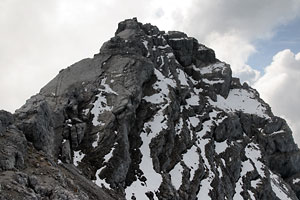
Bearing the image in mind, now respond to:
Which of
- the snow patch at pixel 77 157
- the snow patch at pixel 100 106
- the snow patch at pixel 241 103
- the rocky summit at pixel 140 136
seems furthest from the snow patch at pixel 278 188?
the snow patch at pixel 77 157

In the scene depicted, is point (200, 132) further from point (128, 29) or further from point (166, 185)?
point (128, 29)

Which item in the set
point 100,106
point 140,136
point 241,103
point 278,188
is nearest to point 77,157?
point 100,106

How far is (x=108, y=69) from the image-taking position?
63.7 m

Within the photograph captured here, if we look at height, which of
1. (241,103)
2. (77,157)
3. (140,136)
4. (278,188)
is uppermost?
(241,103)

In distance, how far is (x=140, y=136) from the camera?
2255 inches

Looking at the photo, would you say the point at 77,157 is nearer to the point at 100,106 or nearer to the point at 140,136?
the point at 100,106

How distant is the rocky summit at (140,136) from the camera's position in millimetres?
28719

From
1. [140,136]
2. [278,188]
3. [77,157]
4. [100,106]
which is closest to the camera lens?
[77,157]

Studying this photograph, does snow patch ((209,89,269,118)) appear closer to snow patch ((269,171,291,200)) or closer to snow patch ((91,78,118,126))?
snow patch ((269,171,291,200))

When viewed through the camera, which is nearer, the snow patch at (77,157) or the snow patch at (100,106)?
the snow patch at (77,157)

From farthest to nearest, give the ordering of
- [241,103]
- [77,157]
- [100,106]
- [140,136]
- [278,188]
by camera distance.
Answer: [241,103], [278,188], [140,136], [100,106], [77,157]

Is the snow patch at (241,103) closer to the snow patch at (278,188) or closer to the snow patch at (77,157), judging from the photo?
the snow patch at (278,188)

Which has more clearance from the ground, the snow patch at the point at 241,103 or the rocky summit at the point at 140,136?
the snow patch at the point at 241,103

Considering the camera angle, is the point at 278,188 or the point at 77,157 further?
the point at 278,188
